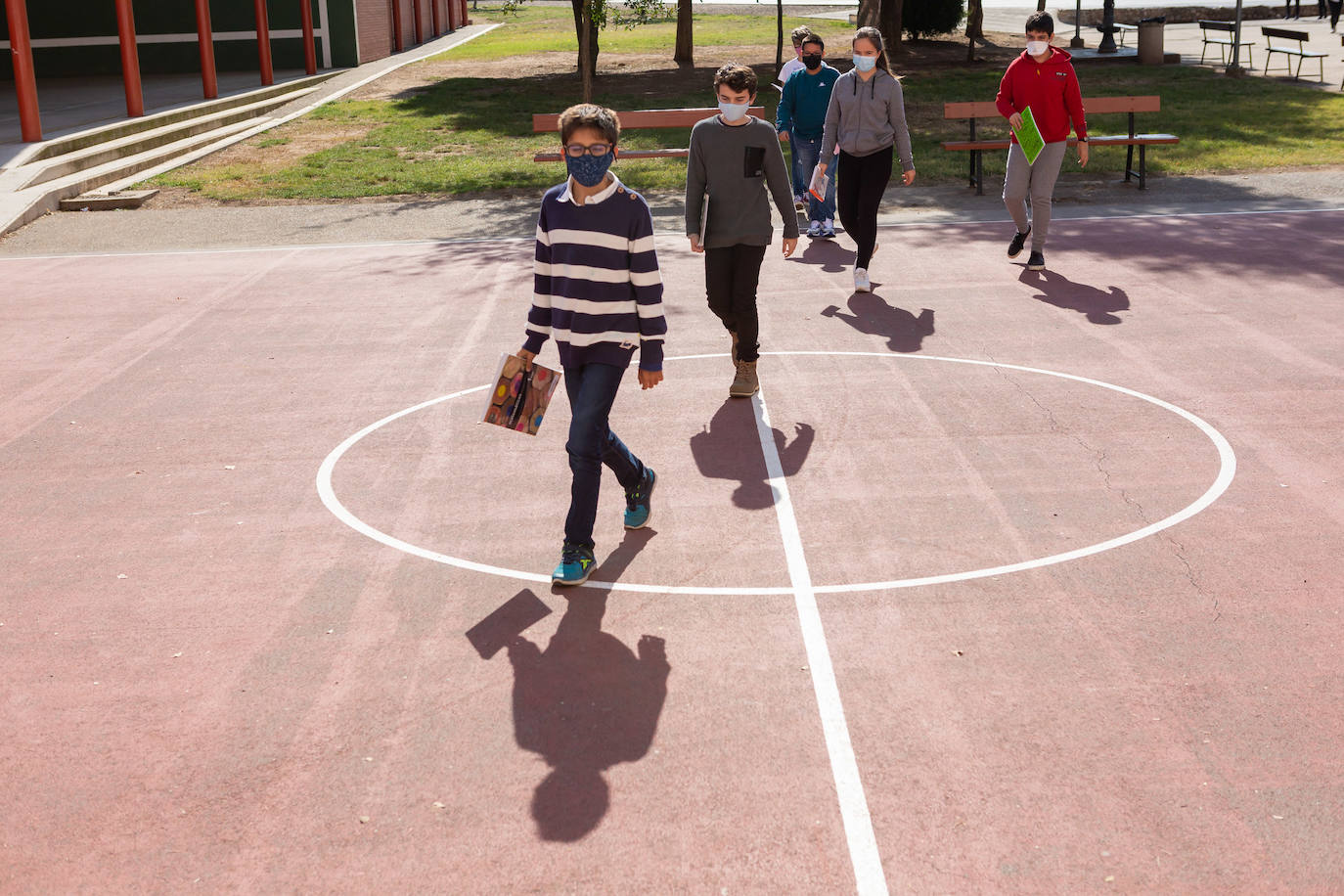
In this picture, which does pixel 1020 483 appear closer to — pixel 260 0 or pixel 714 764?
pixel 714 764

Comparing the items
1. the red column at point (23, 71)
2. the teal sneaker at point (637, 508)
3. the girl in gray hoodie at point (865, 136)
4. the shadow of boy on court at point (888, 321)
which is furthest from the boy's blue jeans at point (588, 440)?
the red column at point (23, 71)

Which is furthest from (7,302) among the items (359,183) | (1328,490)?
(1328,490)

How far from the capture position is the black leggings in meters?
11.8

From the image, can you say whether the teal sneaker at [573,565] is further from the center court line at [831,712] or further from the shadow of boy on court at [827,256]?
the shadow of boy on court at [827,256]

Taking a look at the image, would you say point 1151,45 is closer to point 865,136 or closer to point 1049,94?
point 1049,94

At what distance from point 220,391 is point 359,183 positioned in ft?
34.3

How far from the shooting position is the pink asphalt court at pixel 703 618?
4.45m

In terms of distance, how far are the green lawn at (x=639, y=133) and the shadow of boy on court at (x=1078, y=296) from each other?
6.35m

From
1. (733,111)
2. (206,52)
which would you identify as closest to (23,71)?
(206,52)

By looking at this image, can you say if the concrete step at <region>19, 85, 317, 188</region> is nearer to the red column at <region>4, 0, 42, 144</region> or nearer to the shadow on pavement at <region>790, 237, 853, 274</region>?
the red column at <region>4, 0, 42, 144</region>

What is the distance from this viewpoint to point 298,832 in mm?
4531

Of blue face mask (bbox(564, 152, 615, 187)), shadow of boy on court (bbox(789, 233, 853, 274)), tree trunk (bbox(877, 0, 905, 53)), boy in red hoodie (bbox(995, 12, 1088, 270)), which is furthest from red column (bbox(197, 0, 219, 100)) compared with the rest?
blue face mask (bbox(564, 152, 615, 187))

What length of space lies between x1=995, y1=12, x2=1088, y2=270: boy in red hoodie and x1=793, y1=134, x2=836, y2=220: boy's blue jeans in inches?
97.1

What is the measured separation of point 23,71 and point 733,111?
643 inches
